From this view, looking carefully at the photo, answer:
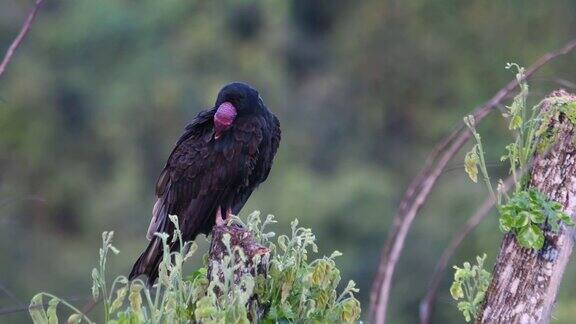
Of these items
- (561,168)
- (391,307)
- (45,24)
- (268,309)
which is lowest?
(268,309)

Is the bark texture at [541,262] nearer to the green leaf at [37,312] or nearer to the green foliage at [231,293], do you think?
the green foliage at [231,293]

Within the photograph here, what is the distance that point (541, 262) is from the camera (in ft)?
9.19

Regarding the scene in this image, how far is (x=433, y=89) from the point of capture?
1603 centimetres

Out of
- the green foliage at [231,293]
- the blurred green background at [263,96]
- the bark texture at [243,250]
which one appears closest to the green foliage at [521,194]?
the green foliage at [231,293]

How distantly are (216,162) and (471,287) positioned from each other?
68.8 inches

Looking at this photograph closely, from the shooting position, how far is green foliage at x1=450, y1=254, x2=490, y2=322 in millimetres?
2926

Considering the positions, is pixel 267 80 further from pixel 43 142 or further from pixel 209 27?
pixel 43 142

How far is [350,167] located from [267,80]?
4.58ft

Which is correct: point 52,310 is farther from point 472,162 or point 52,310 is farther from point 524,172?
point 524,172

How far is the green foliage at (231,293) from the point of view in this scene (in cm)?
254

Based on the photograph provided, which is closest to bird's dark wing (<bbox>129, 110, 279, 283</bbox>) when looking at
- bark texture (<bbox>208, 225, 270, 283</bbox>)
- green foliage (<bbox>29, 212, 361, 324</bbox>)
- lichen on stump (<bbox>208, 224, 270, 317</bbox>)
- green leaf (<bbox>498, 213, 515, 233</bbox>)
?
bark texture (<bbox>208, 225, 270, 283</bbox>)

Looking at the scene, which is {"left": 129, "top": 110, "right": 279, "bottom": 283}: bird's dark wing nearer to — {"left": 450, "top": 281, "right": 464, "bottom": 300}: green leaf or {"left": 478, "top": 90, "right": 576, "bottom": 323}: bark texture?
{"left": 450, "top": 281, "right": 464, "bottom": 300}: green leaf

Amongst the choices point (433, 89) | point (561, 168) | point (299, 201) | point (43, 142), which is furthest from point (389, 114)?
point (561, 168)

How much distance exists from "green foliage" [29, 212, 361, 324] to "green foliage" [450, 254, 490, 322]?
1.17 feet
